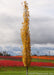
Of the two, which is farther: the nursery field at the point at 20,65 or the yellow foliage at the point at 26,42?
the nursery field at the point at 20,65

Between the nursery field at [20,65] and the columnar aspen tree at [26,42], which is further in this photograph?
the nursery field at [20,65]

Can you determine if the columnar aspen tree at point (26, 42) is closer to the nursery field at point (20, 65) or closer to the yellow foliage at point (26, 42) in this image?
the yellow foliage at point (26, 42)

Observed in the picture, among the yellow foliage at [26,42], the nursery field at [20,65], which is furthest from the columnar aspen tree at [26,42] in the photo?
the nursery field at [20,65]

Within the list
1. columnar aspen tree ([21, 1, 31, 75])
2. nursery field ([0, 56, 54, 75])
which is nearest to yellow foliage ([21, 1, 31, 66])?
columnar aspen tree ([21, 1, 31, 75])

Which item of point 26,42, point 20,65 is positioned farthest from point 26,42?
point 20,65

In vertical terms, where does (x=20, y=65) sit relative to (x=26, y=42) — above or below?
below

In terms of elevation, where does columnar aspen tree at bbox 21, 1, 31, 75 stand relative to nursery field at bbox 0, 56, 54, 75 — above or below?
above

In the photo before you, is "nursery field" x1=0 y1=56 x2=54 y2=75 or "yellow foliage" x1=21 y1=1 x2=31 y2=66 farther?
"nursery field" x1=0 y1=56 x2=54 y2=75

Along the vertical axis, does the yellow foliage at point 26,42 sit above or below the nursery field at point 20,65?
above

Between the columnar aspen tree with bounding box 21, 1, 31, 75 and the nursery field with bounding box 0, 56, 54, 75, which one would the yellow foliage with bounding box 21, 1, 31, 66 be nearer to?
the columnar aspen tree with bounding box 21, 1, 31, 75

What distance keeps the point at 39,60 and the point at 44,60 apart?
905 millimetres

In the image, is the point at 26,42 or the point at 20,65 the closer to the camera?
the point at 26,42

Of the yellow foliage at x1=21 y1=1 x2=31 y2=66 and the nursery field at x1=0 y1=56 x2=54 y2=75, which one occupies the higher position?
the yellow foliage at x1=21 y1=1 x2=31 y2=66

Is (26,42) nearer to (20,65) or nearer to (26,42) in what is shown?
(26,42)
